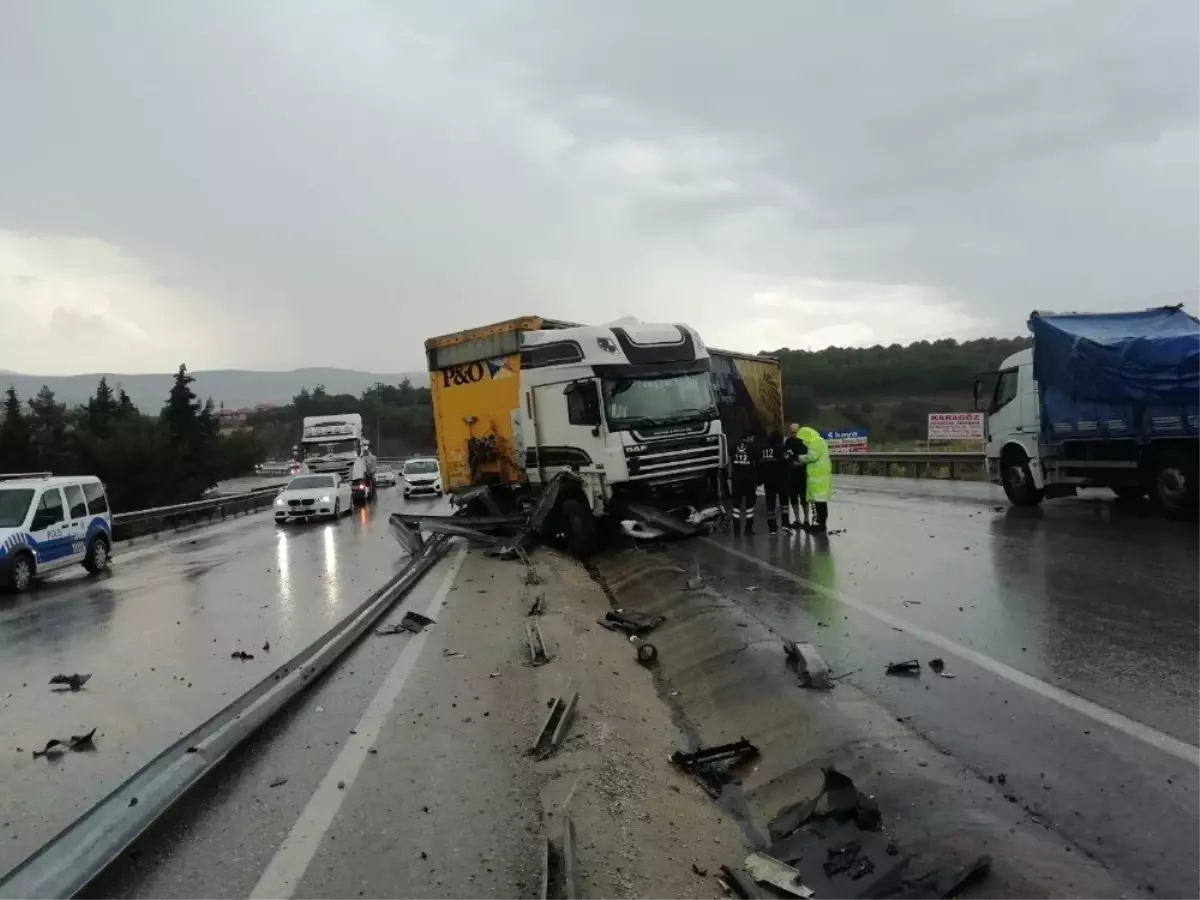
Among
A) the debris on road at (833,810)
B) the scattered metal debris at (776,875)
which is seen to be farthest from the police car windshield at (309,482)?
the scattered metal debris at (776,875)

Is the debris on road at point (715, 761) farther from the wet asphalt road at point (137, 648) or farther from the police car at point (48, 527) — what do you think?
the police car at point (48, 527)

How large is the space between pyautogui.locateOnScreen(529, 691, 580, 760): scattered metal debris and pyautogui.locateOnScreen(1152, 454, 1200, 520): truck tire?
458 inches

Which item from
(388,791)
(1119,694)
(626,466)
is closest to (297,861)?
(388,791)

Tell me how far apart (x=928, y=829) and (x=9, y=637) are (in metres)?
10.1

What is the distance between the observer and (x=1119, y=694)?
565 centimetres

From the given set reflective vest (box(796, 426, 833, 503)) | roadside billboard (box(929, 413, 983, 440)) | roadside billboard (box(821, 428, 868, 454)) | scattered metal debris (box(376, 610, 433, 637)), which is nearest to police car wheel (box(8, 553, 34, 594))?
scattered metal debris (box(376, 610, 433, 637))

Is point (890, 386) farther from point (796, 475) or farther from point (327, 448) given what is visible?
point (796, 475)

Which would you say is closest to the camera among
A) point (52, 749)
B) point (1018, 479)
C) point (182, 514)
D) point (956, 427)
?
point (52, 749)

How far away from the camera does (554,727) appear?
5660 millimetres

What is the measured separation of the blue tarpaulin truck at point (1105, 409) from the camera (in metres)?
13.9

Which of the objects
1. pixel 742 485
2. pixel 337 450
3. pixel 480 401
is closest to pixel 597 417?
pixel 742 485

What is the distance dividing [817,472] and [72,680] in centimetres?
1091

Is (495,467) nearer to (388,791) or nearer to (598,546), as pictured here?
(598,546)

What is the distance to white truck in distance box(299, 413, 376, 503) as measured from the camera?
117ft
